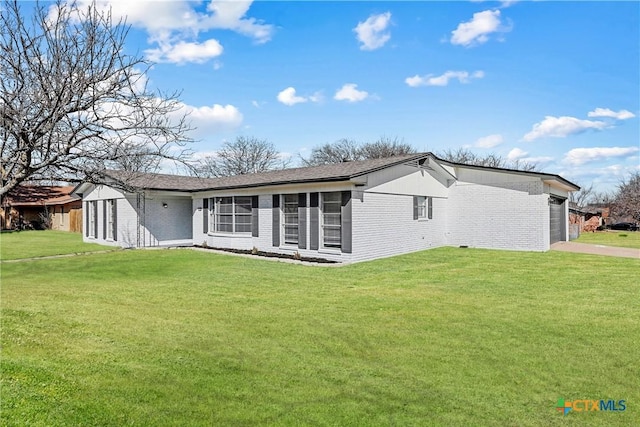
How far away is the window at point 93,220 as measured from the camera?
2272 cm

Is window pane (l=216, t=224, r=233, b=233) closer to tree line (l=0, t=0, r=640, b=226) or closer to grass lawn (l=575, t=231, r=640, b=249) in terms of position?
tree line (l=0, t=0, r=640, b=226)

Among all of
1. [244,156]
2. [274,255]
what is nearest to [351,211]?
[274,255]

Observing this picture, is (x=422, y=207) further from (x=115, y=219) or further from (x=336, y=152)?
(x=336, y=152)

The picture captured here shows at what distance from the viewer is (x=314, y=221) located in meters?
15.1

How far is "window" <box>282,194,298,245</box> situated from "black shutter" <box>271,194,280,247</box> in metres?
0.23

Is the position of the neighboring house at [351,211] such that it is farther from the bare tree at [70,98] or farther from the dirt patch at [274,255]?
the bare tree at [70,98]

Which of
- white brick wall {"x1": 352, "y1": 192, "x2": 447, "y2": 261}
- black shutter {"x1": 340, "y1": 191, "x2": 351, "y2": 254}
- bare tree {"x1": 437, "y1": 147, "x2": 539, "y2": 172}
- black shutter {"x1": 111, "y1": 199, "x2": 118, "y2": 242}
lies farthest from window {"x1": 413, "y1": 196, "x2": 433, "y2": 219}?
bare tree {"x1": 437, "y1": 147, "x2": 539, "y2": 172}

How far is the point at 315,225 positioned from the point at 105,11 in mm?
10410

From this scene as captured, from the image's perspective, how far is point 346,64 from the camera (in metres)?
15.6

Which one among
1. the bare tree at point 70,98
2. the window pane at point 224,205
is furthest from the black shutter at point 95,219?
the bare tree at point 70,98

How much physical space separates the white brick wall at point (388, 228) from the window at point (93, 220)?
16.6 m

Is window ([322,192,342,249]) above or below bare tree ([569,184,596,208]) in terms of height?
below

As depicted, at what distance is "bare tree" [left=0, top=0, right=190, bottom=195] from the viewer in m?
4.88

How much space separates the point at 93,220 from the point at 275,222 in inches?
517
